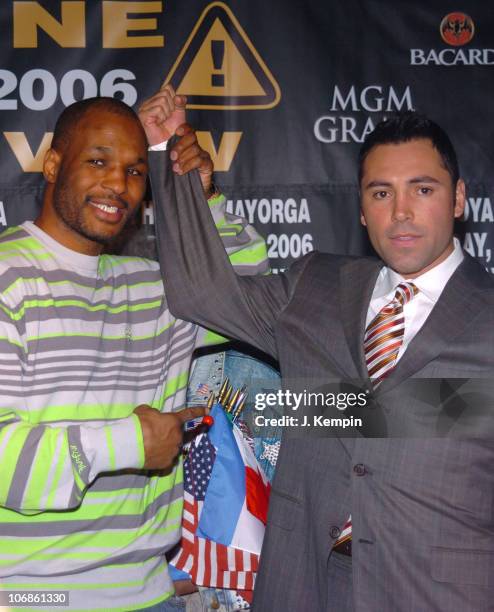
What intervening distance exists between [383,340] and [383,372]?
0.08 m

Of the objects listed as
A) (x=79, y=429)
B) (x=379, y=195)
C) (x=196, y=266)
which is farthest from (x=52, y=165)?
(x=379, y=195)

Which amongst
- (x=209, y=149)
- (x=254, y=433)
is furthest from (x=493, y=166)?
(x=254, y=433)

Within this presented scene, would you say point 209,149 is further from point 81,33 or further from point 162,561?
point 162,561

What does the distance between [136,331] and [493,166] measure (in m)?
1.62

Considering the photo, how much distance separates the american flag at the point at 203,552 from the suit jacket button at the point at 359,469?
726 mm

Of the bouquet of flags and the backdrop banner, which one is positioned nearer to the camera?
the bouquet of flags

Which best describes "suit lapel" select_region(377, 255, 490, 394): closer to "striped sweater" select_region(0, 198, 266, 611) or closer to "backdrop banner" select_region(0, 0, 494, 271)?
"striped sweater" select_region(0, 198, 266, 611)

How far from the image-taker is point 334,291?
7.11ft

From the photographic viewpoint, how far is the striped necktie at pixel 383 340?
1.98 metres

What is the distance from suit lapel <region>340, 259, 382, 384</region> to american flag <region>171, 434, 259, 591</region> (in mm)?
749

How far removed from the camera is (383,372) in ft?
6.51

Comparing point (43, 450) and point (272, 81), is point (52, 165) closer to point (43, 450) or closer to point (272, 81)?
point (43, 450)

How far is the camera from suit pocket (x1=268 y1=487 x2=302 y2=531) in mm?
2039

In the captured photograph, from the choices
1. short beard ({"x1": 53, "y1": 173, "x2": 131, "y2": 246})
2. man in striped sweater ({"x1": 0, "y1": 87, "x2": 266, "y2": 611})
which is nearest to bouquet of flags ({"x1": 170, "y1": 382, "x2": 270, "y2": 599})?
man in striped sweater ({"x1": 0, "y1": 87, "x2": 266, "y2": 611})
